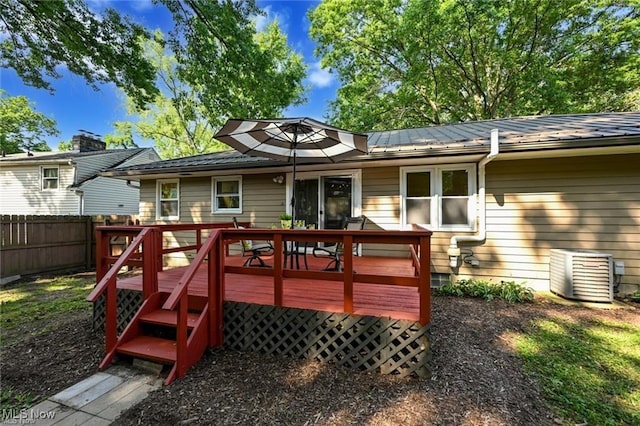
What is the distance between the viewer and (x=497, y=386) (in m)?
2.54

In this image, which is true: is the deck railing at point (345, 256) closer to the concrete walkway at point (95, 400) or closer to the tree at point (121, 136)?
the concrete walkway at point (95, 400)

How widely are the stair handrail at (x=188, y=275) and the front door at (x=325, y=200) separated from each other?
371cm

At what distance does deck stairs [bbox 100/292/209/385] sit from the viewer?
2.87 m

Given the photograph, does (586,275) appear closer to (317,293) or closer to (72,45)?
(317,293)

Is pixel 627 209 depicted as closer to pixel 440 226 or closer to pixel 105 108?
pixel 440 226

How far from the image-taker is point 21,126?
23547 millimetres

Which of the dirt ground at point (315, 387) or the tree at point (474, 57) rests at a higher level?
the tree at point (474, 57)

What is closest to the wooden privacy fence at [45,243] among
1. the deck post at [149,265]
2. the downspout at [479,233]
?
the deck post at [149,265]

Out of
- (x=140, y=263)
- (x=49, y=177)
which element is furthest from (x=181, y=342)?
(x=49, y=177)

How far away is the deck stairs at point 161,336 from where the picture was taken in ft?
9.42

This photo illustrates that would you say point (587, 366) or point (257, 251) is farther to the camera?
point (257, 251)

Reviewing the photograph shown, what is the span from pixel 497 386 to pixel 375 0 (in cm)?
1594
